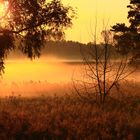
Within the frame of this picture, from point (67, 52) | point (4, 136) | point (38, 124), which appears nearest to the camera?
point (4, 136)

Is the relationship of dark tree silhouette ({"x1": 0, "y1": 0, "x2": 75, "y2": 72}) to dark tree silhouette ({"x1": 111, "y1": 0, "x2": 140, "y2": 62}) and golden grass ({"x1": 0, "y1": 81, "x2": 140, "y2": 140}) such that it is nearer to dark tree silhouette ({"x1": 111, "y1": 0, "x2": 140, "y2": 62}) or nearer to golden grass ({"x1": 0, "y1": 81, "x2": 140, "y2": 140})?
golden grass ({"x1": 0, "y1": 81, "x2": 140, "y2": 140})

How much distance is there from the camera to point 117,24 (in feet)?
136

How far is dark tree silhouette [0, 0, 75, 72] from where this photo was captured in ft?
70.0

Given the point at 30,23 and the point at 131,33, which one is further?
the point at 131,33

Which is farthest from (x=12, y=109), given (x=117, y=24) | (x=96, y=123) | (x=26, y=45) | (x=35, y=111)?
(x=117, y=24)

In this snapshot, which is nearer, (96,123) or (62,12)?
(96,123)

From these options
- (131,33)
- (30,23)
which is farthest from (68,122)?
(131,33)

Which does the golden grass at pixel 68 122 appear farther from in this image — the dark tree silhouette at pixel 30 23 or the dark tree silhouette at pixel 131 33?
the dark tree silhouette at pixel 131 33

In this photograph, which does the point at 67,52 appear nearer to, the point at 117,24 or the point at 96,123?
the point at 117,24

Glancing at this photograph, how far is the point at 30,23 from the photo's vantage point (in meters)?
21.7

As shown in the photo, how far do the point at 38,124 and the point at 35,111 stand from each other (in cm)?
315

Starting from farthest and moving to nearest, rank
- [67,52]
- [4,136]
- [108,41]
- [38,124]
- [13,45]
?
1. [67,52]
2. [108,41]
3. [13,45]
4. [38,124]
5. [4,136]

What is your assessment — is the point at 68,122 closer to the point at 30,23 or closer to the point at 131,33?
the point at 30,23

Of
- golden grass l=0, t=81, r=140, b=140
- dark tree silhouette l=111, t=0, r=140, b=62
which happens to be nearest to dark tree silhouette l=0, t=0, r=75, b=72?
golden grass l=0, t=81, r=140, b=140
